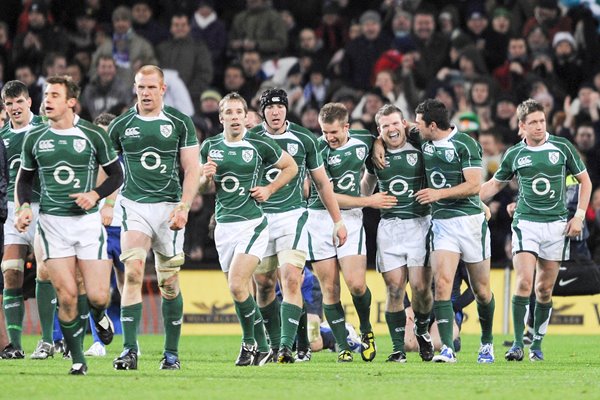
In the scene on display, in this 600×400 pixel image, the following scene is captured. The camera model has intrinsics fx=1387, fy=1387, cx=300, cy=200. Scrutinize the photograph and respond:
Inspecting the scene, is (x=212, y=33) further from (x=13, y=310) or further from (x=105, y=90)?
(x=13, y=310)

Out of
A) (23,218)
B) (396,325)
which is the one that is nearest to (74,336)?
(23,218)

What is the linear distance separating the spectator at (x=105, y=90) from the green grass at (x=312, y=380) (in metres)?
8.12

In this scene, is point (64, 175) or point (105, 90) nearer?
point (64, 175)

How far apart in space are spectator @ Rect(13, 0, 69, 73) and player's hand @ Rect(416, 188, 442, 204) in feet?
38.7

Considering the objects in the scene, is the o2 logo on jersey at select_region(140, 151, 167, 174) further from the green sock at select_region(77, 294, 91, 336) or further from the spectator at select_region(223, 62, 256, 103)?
the spectator at select_region(223, 62, 256, 103)

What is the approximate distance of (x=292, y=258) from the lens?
13680 mm

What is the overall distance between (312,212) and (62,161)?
12.2ft

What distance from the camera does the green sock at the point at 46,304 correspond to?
45.2 feet

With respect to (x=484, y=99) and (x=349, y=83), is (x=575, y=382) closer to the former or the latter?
(x=484, y=99)

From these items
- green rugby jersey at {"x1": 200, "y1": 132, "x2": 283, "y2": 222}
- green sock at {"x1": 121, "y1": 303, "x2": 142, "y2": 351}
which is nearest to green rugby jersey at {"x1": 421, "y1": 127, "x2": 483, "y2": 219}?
green rugby jersey at {"x1": 200, "y1": 132, "x2": 283, "y2": 222}

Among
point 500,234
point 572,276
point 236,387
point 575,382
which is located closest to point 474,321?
point 500,234

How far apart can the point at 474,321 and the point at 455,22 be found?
22.1 ft

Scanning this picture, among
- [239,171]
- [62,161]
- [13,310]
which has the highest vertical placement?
[62,161]

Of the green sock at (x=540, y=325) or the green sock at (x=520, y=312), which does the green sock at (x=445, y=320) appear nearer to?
the green sock at (x=520, y=312)
